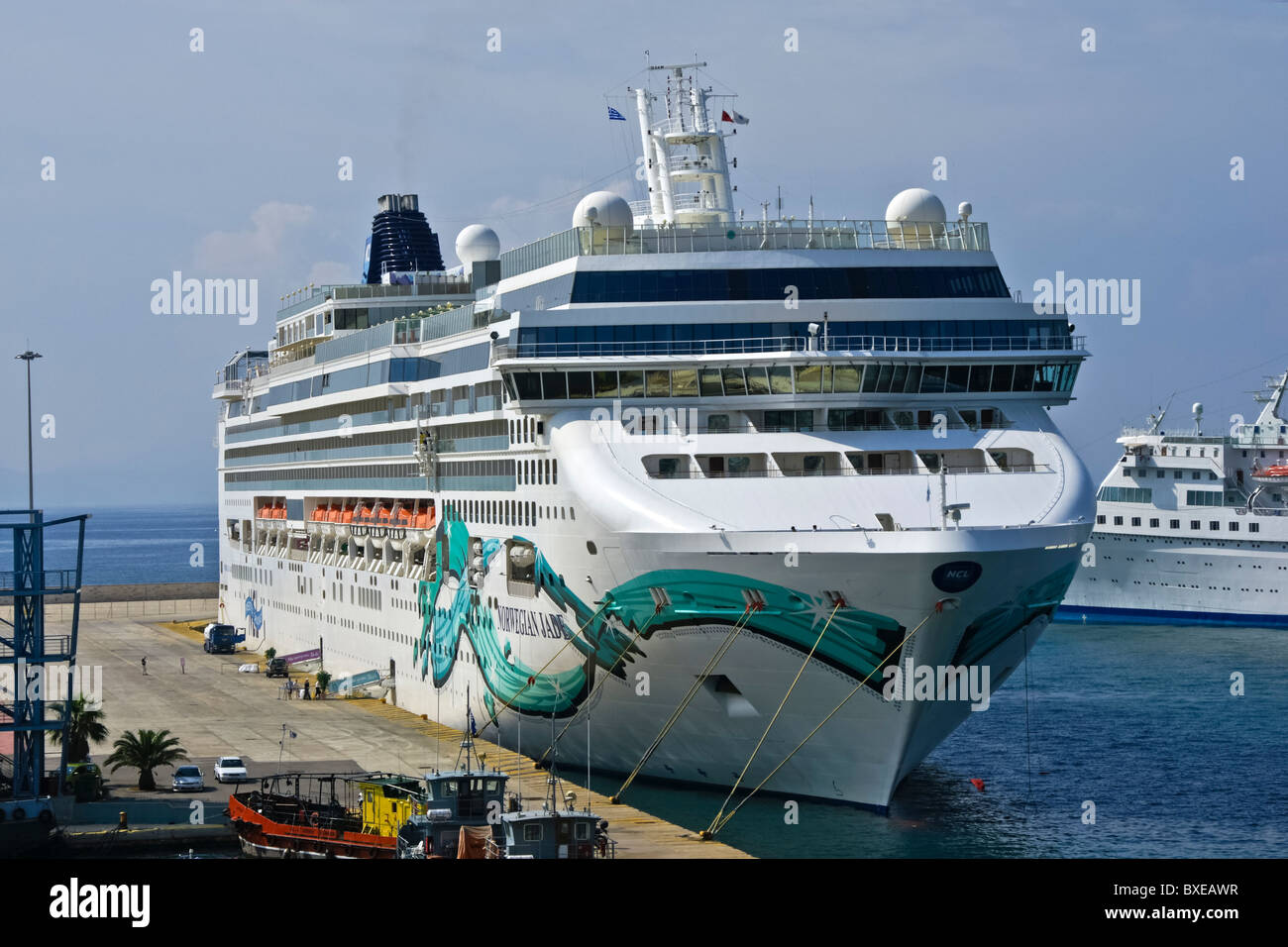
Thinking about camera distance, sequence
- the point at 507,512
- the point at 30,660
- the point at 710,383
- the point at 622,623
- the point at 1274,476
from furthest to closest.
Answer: the point at 1274,476
the point at 507,512
the point at 710,383
the point at 30,660
the point at 622,623

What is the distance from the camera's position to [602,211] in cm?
3450

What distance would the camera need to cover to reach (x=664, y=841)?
27.6 metres

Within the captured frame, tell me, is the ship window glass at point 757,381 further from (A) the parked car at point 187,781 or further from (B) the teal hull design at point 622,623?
(A) the parked car at point 187,781

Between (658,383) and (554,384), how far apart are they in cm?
204

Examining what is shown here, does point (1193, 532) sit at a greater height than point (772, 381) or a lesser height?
lesser

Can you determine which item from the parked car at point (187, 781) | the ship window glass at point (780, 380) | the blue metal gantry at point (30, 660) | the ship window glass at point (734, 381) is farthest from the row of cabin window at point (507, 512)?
the blue metal gantry at point (30, 660)

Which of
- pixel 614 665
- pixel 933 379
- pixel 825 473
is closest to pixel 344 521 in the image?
pixel 614 665

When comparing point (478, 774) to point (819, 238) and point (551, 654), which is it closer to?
point (551, 654)

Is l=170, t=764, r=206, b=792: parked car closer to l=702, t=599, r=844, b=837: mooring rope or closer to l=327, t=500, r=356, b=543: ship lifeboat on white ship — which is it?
l=702, t=599, r=844, b=837: mooring rope

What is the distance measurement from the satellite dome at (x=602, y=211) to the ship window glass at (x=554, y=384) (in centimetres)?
374

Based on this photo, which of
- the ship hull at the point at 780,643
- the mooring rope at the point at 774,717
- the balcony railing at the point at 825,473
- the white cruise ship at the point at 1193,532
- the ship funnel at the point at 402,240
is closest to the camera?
the ship hull at the point at 780,643

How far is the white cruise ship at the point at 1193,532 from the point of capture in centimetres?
8219

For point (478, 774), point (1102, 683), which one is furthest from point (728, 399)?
point (1102, 683)

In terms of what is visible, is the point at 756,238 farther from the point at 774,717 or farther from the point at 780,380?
the point at 774,717
